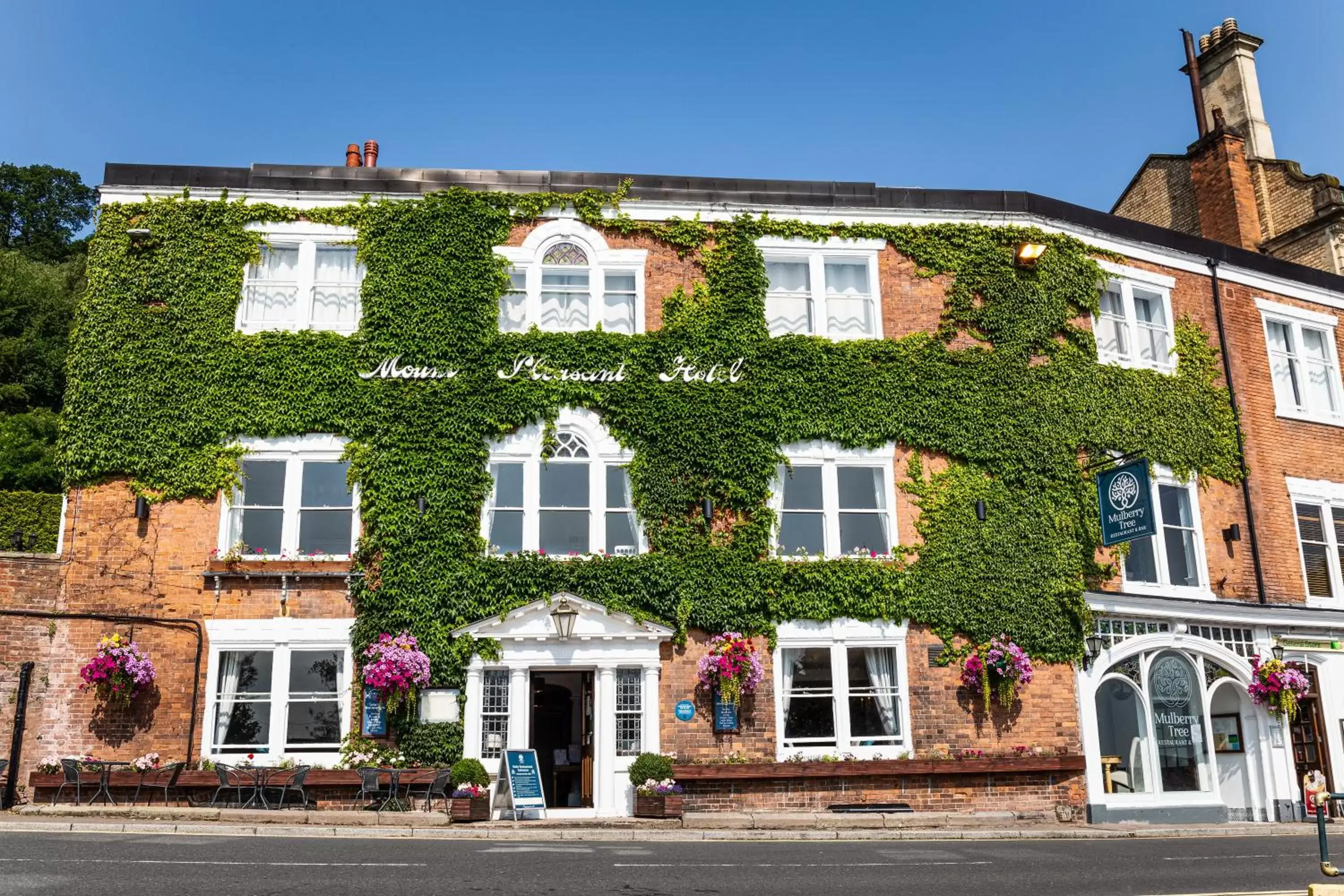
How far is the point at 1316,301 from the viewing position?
25094mm

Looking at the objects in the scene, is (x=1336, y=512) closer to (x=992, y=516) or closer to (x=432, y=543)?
(x=992, y=516)

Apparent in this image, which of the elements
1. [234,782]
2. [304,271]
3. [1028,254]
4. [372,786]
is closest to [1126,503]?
[1028,254]

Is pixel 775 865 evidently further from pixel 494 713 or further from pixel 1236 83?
pixel 1236 83

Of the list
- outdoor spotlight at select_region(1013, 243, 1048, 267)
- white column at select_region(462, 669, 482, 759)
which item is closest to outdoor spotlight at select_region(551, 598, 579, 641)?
white column at select_region(462, 669, 482, 759)

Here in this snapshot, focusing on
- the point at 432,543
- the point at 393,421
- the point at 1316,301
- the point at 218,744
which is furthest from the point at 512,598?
the point at 1316,301

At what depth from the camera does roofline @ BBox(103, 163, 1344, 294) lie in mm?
20562

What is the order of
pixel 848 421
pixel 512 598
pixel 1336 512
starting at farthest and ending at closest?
1. pixel 1336 512
2. pixel 848 421
3. pixel 512 598

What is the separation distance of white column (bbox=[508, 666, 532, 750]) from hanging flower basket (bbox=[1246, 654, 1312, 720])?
1301cm

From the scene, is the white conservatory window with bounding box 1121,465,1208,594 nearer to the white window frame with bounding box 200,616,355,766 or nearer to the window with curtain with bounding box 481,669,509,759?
the window with curtain with bounding box 481,669,509,759

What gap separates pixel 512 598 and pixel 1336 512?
55.5ft

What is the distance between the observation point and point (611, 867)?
11906mm

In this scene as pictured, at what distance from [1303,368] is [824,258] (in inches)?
433

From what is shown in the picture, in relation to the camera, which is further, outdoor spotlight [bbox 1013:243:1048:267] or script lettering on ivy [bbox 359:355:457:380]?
outdoor spotlight [bbox 1013:243:1048:267]

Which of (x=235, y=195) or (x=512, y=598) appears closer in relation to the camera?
(x=512, y=598)
